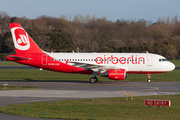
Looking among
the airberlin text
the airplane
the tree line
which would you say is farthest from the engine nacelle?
the tree line

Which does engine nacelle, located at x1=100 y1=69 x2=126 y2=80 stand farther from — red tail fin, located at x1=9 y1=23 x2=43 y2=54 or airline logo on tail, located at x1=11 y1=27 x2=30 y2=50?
airline logo on tail, located at x1=11 y1=27 x2=30 y2=50

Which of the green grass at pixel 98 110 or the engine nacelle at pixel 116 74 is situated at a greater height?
the engine nacelle at pixel 116 74

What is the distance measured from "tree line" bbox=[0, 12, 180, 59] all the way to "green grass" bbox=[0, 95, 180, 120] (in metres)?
87.6

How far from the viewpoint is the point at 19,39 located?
40.9 meters

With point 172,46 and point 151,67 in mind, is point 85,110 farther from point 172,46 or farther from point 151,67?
point 172,46

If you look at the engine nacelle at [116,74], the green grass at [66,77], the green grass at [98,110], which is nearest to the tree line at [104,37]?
the green grass at [66,77]

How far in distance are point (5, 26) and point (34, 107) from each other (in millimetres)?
134081

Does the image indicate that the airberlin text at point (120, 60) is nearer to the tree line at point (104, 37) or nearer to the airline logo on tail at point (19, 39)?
the airline logo on tail at point (19, 39)

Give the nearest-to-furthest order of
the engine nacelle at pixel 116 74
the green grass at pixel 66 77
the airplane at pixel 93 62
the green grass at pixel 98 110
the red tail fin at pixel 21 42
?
the green grass at pixel 98 110 → the engine nacelle at pixel 116 74 → the airplane at pixel 93 62 → the red tail fin at pixel 21 42 → the green grass at pixel 66 77

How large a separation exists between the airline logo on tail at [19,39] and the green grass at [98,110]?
20665mm

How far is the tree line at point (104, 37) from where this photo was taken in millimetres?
112688

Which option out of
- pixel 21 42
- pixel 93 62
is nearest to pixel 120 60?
pixel 93 62

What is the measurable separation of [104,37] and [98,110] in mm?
118534

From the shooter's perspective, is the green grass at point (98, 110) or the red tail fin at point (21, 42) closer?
the green grass at point (98, 110)
